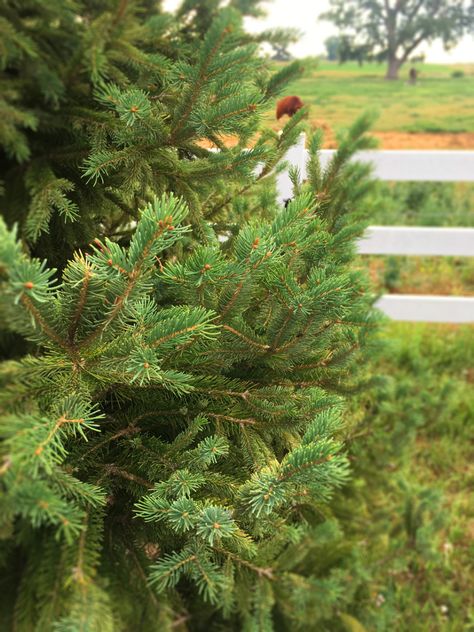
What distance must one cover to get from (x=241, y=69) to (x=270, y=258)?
603mm

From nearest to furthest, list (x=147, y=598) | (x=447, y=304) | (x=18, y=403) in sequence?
(x=18, y=403)
(x=147, y=598)
(x=447, y=304)

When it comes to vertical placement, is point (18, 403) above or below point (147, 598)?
above

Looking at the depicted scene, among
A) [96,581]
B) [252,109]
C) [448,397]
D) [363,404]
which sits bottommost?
[448,397]

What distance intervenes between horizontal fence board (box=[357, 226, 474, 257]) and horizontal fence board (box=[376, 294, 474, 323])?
39 cm

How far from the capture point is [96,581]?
0.80 meters

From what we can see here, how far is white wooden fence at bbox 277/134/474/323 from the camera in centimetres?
390

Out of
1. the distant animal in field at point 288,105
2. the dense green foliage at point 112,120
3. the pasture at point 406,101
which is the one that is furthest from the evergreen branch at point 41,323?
the pasture at point 406,101

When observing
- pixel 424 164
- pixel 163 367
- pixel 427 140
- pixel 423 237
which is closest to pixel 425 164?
pixel 424 164

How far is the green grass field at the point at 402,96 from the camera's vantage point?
635 inches

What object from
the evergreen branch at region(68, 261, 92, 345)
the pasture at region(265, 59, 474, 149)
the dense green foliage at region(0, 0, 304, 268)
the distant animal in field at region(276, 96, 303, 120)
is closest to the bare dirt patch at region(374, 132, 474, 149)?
the pasture at region(265, 59, 474, 149)

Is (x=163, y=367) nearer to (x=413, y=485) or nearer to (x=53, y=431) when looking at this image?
(x=53, y=431)

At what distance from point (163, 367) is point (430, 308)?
377 centimetres

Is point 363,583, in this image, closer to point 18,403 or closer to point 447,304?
point 18,403

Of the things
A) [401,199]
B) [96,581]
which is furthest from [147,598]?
[401,199]
